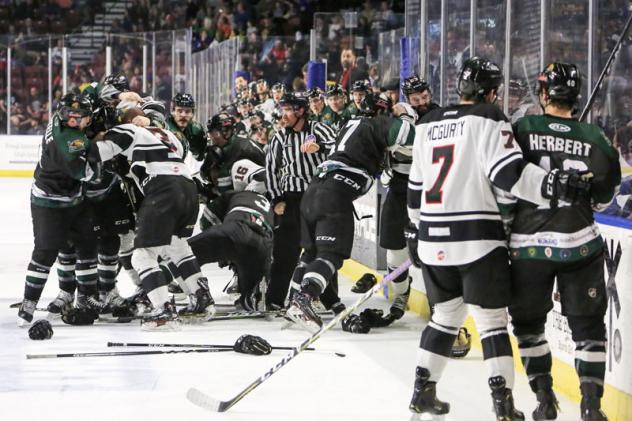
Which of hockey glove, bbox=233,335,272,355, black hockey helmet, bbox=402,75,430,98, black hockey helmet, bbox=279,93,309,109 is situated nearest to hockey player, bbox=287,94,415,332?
black hockey helmet, bbox=402,75,430,98

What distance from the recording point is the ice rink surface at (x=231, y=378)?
4.23 meters

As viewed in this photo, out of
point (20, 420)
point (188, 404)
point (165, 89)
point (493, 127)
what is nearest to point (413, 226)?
point (493, 127)

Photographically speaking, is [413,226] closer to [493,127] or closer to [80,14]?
[493,127]

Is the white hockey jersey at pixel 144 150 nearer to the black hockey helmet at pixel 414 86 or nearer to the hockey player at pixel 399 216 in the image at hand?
the hockey player at pixel 399 216

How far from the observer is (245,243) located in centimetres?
648

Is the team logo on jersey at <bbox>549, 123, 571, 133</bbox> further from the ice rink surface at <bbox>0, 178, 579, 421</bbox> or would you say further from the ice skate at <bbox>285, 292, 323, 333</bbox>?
the ice skate at <bbox>285, 292, 323, 333</bbox>

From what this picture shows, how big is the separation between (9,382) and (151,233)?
1.39m

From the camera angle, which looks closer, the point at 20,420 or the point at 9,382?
the point at 20,420

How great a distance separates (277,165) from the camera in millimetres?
6715

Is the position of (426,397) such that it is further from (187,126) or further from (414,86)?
(187,126)

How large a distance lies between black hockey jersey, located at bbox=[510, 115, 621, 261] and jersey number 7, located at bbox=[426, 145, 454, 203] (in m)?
0.23

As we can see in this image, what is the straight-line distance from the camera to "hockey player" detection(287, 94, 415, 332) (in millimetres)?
5641

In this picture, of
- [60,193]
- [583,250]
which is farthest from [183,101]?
[583,250]

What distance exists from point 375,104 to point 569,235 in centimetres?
223
